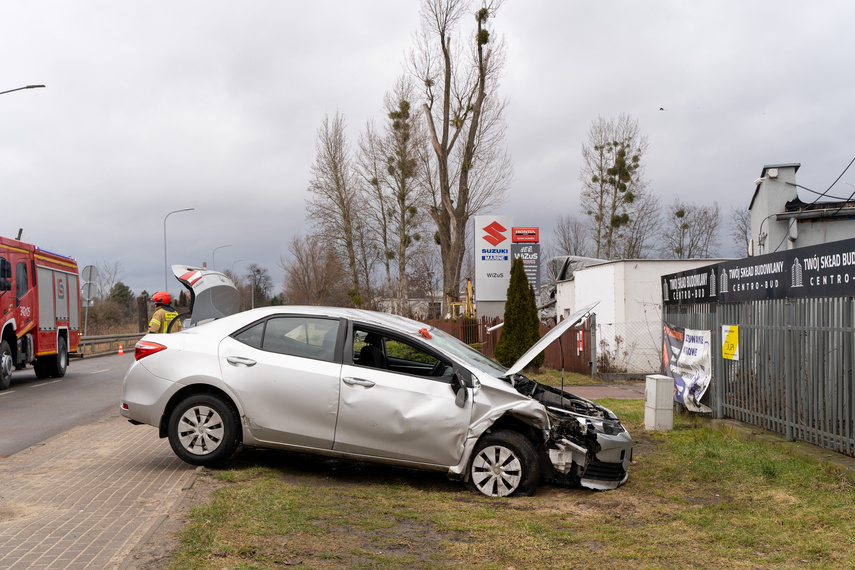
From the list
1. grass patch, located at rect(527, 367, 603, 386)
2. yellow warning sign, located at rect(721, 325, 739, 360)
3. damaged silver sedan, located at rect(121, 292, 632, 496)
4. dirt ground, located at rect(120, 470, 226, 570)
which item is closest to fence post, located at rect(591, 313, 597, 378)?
grass patch, located at rect(527, 367, 603, 386)

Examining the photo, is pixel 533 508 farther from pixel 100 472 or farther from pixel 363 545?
pixel 100 472

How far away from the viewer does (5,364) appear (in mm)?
15836

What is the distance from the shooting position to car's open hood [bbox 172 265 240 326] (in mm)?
11227

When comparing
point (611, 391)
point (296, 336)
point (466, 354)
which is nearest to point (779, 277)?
point (466, 354)

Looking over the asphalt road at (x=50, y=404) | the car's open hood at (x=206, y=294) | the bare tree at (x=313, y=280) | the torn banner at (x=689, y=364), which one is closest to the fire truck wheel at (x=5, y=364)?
the asphalt road at (x=50, y=404)

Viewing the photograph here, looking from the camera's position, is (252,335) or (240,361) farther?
(252,335)

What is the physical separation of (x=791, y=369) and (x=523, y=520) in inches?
175

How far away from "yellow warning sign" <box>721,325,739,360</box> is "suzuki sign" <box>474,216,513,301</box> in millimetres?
17063

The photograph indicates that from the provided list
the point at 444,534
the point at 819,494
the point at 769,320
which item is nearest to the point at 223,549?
the point at 444,534

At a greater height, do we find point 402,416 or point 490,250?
point 490,250

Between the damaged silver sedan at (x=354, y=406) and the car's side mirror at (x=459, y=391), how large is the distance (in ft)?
0.04

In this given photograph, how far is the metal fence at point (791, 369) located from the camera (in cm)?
750

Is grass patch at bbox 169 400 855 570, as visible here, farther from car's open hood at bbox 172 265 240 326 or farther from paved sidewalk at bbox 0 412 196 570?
car's open hood at bbox 172 265 240 326

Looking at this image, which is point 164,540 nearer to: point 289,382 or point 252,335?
point 289,382
